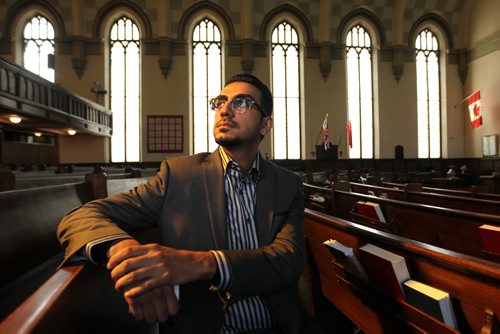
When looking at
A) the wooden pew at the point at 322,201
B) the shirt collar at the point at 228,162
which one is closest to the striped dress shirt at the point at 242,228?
the shirt collar at the point at 228,162

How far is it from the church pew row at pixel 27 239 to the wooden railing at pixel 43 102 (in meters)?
5.80

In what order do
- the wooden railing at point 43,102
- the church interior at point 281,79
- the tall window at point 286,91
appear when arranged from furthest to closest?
the tall window at point 286,91
the church interior at point 281,79
the wooden railing at point 43,102

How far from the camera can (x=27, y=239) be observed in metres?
1.22

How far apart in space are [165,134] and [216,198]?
34.3 ft

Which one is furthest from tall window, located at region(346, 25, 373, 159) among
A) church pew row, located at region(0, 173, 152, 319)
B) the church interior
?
church pew row, located at region(0, 173, 152, 319)

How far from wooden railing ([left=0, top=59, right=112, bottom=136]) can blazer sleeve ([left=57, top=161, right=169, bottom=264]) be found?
6301mm

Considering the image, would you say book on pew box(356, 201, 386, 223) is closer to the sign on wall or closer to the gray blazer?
the gray blazer

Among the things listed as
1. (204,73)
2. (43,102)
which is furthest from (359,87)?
(43,102)

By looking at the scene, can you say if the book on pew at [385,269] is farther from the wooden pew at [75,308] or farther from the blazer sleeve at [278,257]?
the wooden pew at [75,308]

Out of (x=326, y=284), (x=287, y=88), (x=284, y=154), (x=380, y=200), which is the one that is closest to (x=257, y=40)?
(x=287, y=88)

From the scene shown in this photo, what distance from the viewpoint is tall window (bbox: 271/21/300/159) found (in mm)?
12008

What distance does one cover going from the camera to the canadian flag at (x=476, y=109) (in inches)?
433

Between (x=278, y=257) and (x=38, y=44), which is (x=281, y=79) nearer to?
(x=38, y=44)

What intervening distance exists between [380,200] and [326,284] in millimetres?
1050
